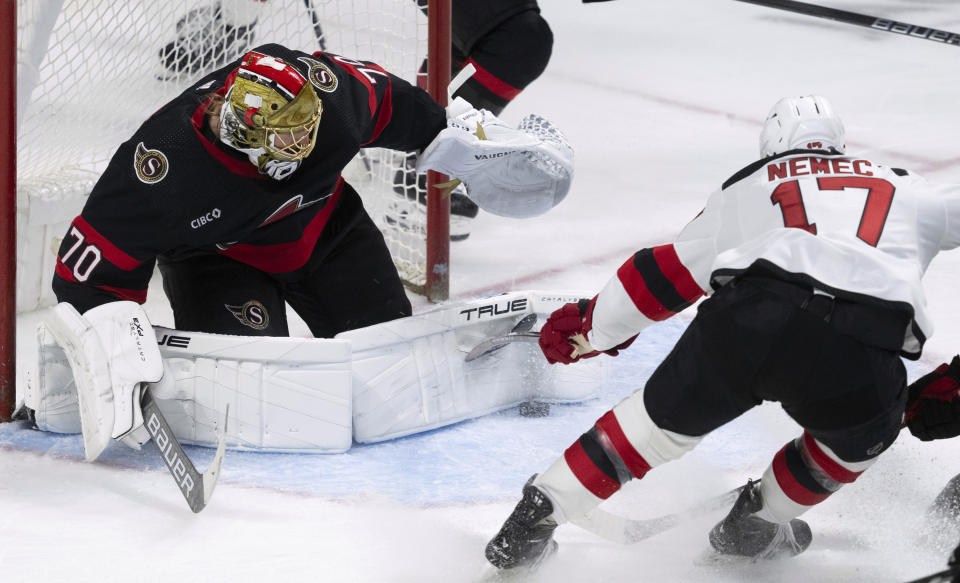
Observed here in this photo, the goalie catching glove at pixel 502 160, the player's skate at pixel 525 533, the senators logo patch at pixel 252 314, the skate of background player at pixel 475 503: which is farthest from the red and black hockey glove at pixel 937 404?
the senators logo patch at pixel 252 314

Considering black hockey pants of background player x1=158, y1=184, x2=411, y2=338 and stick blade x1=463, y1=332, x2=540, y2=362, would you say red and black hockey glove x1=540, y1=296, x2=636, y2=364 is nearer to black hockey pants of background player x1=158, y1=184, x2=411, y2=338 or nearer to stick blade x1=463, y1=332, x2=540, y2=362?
stick blade x1=463, y1=332, x2=540, y2=362

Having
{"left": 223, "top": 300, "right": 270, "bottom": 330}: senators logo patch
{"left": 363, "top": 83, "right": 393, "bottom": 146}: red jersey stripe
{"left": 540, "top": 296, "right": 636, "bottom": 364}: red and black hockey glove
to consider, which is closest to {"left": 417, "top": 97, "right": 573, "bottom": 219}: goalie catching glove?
{"left": 363, "top": 83, "right": 393, "bottom": 146}: red jersey stripe

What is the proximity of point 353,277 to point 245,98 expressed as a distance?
2.09ft

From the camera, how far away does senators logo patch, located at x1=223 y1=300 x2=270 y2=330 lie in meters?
2.33

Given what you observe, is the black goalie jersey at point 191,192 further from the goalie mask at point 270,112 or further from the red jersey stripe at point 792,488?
the red jersey stripe at point 792,488

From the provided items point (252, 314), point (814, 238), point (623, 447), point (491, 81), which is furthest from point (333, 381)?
point (491, 81)

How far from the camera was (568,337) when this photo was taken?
6.42 ft

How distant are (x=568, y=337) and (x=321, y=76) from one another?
0.66m

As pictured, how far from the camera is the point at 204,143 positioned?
6.70ft

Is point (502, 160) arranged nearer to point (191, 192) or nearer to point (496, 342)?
point (496, 342)

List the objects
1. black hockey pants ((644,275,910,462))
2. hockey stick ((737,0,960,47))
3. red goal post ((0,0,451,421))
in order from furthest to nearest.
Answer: hockey stick ((737,0,960,47)) → red goal post ((0,0,451,421)) → black hockey pants ((644,275,910,462))

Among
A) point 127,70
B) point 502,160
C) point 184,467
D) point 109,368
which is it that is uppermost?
point 502,160

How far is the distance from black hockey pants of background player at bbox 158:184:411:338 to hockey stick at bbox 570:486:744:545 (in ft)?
2.48

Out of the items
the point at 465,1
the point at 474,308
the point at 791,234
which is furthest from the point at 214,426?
the point at 465,1
